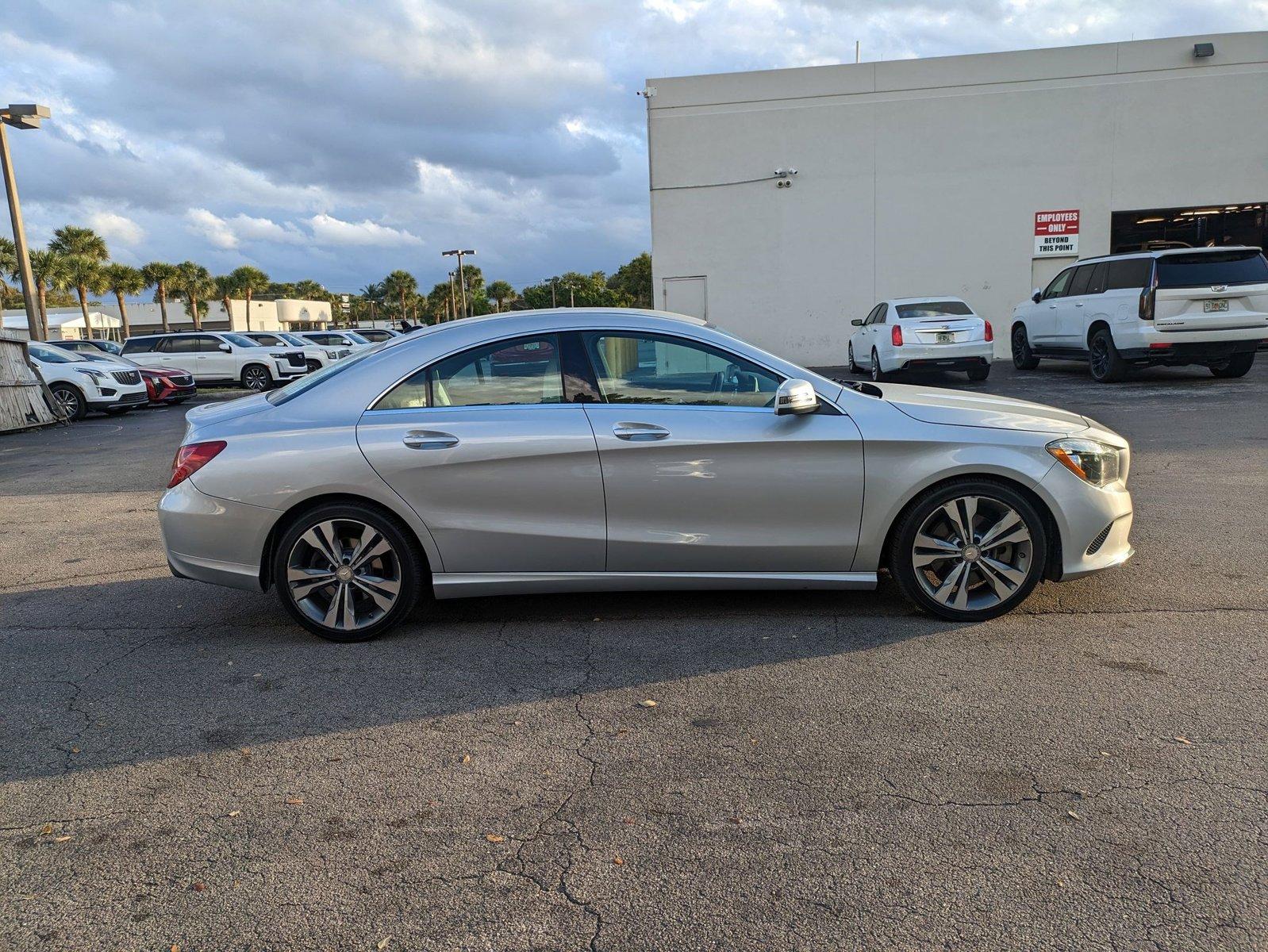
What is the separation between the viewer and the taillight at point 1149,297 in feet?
43.9

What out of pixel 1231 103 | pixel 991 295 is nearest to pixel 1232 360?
pixel 991 295

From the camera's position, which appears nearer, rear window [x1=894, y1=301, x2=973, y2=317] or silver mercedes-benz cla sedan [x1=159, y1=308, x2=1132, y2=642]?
silver mercedes-benz cla sedan [x1=159, y1=308, x2=1132, y2=642]

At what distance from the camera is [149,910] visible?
2574 mm

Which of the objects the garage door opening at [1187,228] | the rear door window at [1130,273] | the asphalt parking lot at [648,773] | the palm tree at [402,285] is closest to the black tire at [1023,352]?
the rear door window at [1130,273]

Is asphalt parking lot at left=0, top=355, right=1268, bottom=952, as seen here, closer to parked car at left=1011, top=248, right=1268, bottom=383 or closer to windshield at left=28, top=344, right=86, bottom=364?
parked car at left=1011, top=248, right=1268, bottom=383

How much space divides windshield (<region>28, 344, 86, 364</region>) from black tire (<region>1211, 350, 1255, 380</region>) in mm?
19826

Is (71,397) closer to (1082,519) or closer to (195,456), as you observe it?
(195,456)

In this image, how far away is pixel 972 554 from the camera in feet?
14.9

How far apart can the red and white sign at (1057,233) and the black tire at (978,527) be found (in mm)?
21822

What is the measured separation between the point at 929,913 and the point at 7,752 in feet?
10.9

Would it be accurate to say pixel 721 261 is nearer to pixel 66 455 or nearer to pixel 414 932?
pixel 66 455

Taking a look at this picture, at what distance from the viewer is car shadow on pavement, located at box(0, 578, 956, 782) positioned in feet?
12.3

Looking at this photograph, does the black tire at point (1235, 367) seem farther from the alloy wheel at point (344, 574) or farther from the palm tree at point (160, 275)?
the palm tree at point (160, 275)

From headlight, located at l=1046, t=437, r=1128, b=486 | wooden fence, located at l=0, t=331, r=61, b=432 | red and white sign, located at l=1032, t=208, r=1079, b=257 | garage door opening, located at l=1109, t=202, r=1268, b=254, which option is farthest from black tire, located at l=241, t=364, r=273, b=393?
headlight, located at l=1046, t=437, r=1128, b=486
